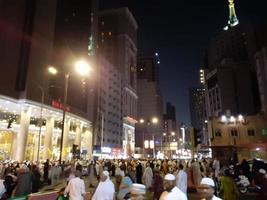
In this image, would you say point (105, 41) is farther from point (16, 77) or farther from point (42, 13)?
point (16, 77)

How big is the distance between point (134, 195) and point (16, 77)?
4263 cm

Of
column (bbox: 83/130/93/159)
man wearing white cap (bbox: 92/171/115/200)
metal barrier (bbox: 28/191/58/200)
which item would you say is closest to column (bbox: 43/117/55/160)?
column (bbox: 83/130/93/159)

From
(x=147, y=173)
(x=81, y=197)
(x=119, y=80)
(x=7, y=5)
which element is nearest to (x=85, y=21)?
(x=7, y=5)

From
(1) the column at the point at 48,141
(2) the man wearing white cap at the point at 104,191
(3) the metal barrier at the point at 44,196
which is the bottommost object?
(3) the metal barrier at the point at 44,196

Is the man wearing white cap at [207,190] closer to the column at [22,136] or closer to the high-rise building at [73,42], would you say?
the column at [22,136]

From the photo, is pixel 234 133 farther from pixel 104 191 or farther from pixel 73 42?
pixel 104 191

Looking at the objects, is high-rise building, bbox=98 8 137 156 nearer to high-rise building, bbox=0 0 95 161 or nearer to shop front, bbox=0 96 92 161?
shop front, bbox=0 96 92 161

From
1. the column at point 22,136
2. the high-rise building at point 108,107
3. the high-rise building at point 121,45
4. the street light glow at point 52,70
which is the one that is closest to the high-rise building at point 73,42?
the street light glow at point 52,70

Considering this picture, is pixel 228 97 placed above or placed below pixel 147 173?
above

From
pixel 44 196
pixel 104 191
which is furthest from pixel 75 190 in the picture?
pixel 104 191

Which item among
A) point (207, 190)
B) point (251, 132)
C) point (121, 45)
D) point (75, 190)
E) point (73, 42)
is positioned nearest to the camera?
point (207, 190)

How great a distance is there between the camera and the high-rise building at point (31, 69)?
41562 mm

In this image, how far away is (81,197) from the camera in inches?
342

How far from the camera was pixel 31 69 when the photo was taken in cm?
4478
